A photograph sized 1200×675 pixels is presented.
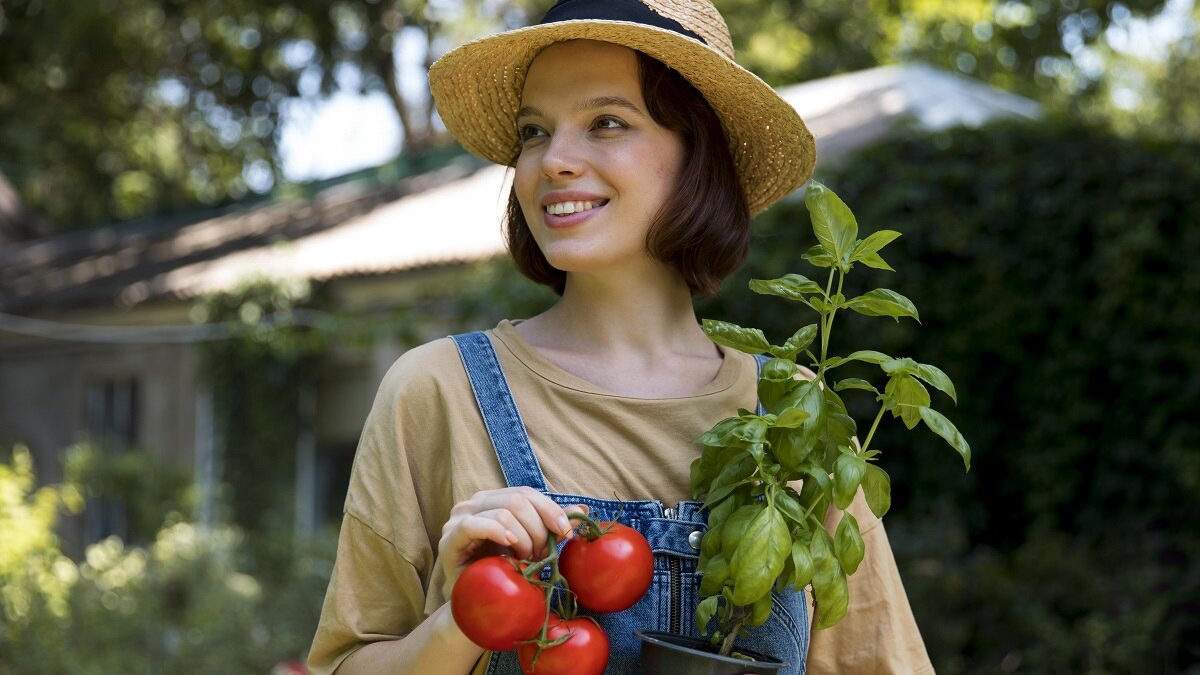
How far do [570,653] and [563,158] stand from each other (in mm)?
680

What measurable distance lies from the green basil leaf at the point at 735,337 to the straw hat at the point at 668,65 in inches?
16.3

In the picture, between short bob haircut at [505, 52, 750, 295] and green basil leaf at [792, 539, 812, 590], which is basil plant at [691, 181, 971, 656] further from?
short bob haircut at [505, 52, 750, 295]

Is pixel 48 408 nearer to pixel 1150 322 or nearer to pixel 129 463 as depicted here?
pixel 129 463

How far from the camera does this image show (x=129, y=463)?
1137cm

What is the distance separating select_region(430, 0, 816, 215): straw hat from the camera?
6.16ft

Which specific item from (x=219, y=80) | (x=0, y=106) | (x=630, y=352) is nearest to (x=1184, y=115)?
(x=219, y=80)

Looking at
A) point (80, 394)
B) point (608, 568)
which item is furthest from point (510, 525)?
point (80, 394)

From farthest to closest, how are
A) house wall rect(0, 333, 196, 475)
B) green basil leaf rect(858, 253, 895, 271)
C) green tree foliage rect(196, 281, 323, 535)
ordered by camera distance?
house wall rect(0, 333, 196, 475), green tree foliage rect(196, 281, 323, 535), green basil leaf rect(858, 253, 895, 271)

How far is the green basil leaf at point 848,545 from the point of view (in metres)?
1.68

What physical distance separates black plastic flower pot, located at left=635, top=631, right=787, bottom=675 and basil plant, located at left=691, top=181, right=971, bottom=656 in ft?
0.16

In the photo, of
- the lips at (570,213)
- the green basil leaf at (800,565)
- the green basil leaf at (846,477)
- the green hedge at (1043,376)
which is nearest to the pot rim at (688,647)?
the green basil leaf at (800,565)

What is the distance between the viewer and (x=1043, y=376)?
6.72 metres

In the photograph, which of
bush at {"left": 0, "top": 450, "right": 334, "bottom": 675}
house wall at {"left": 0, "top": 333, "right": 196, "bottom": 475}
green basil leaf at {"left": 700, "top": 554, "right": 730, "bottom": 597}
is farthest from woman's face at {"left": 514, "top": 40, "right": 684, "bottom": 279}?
house wall at {"left": 0, "top": 333, "right": 196, "bottom": 475}

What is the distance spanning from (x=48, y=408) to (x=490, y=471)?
524 inches
